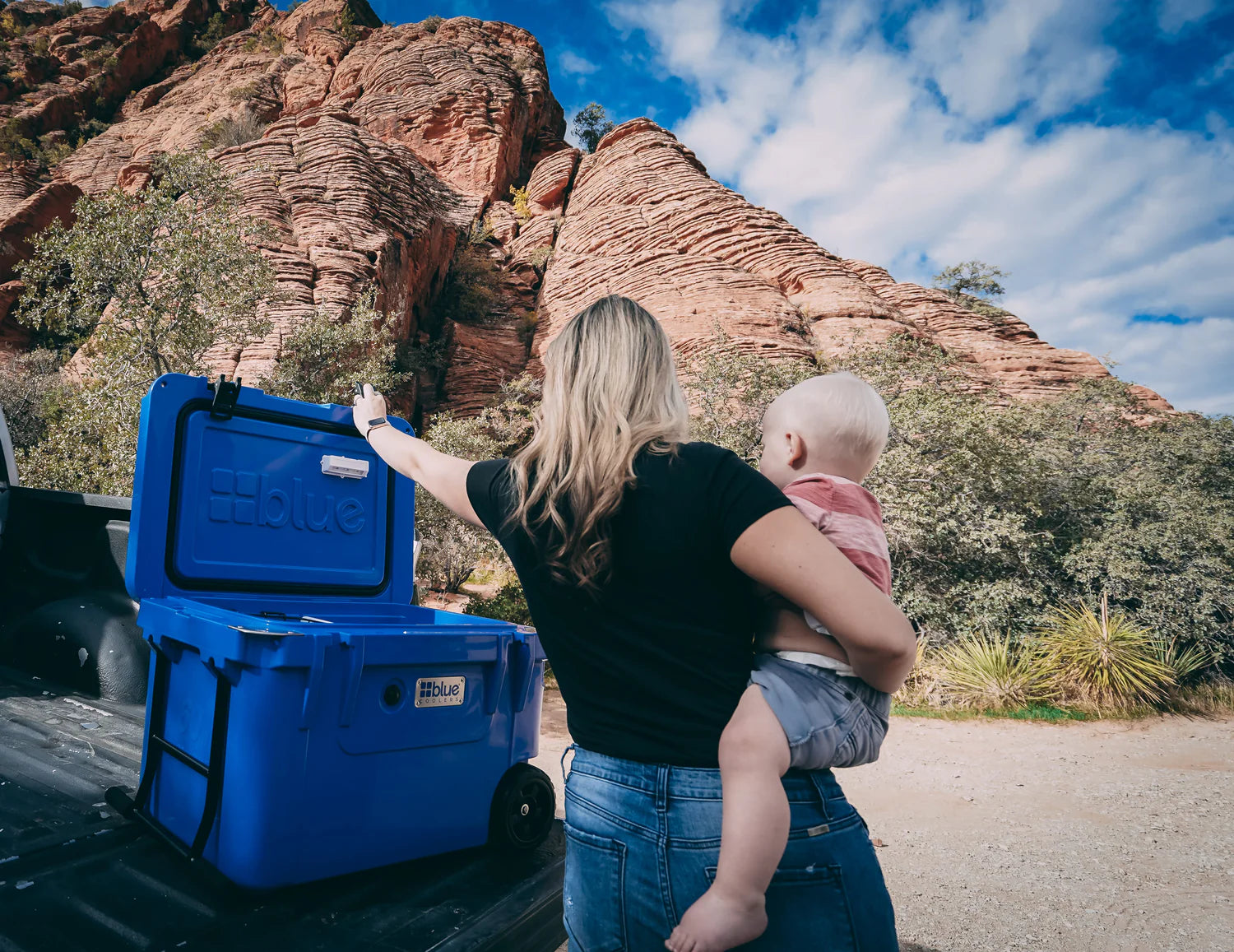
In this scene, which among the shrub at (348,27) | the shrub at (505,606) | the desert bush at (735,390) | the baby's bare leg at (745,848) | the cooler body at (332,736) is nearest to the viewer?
the baby's bare leg at (745,848)

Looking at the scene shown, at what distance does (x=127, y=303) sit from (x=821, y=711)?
12865 mm

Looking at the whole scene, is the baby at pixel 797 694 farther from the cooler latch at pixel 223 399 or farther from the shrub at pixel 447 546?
the shrub at pixel 447 546

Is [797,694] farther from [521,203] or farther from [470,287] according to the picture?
[521,203]

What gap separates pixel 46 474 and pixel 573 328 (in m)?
12.1

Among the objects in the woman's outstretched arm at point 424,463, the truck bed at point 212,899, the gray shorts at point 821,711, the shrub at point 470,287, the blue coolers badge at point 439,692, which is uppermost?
the shrub at point 470,287

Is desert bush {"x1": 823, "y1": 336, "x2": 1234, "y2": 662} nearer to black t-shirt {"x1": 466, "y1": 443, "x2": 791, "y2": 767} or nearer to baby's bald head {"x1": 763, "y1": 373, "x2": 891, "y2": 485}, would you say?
baby's bald head {"x1": 763, "y1": 373, "x2": 891, "y2": 485}

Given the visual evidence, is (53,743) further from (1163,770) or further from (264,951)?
(1163,770)

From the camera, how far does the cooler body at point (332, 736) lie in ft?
4.48

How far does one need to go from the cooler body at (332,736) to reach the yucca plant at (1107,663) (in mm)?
8940

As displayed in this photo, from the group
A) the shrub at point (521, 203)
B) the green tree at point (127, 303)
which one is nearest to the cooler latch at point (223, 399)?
the green tree at point (127, 303)

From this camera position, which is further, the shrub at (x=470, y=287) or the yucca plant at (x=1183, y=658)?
the shrub at (x=470, y=287)

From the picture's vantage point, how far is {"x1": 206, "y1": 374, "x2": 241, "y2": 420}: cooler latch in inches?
79.2

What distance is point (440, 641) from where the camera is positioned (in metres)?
1.59

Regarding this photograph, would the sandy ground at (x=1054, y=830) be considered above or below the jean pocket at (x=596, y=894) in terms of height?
below
